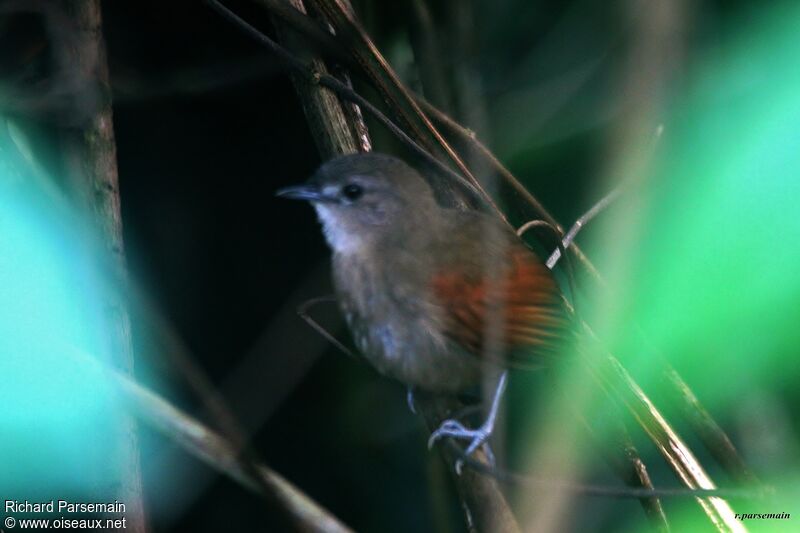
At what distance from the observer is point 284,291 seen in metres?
2.98

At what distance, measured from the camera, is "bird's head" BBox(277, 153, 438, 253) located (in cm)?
238

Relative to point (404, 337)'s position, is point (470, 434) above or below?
below

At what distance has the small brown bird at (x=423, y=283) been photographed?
221 cm

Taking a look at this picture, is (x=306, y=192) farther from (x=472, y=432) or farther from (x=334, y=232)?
(x=472, y=432)

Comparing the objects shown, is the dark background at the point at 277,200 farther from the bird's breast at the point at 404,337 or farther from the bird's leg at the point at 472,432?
the bird's leg at the point at 472,432

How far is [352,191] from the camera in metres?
2.42

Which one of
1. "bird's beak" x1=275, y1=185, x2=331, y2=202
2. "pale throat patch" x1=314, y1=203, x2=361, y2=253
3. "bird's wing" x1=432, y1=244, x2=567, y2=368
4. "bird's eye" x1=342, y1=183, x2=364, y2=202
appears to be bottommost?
"bird's wing" x1=432, y1=244, x2=567, y2=368

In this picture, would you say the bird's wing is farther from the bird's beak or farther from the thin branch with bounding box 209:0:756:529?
the bird's beak

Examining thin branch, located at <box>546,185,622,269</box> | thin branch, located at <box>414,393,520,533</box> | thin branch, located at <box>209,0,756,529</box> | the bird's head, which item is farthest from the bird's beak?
thin branch, located at <box>414,393,520,533</box>

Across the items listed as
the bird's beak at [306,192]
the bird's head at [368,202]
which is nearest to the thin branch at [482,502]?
the bird's head at [368,202]

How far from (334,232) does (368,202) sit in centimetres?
13

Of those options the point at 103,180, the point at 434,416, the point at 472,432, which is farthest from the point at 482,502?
the point at 103,180

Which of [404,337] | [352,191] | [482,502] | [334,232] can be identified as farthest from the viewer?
[334,232]

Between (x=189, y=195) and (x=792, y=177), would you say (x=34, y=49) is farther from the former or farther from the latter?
(x=792, y=177)
